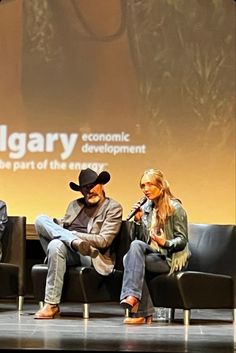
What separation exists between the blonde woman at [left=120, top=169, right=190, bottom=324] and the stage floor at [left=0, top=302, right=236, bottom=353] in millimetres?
161

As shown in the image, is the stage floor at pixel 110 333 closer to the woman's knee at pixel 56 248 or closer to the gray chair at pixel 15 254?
the gray chair at pixel 15 254

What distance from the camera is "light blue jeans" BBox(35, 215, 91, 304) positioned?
5.98m

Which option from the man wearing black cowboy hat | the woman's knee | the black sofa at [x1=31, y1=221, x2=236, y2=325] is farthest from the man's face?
the woman's knee

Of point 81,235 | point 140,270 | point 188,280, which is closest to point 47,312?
point 81,235

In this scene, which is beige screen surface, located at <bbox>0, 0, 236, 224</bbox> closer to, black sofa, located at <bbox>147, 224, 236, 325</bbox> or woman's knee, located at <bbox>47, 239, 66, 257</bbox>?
black sofa, located at <bbox>147, 224, 236, 325</bbox>

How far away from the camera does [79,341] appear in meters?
4.70

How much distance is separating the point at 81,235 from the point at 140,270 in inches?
22.3

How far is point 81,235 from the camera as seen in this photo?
6125 millimetres

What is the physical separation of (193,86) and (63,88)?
1.13 m

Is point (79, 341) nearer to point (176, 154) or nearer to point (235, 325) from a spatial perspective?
point (235, 325)

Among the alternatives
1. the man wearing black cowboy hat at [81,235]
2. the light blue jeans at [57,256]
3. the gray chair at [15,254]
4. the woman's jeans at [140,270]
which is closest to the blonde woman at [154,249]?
the woman's jeans at [140,270]

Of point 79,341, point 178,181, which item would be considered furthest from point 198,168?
point 79,341

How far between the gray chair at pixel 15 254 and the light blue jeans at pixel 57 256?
0.54m

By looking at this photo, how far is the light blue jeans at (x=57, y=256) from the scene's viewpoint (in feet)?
19.6
